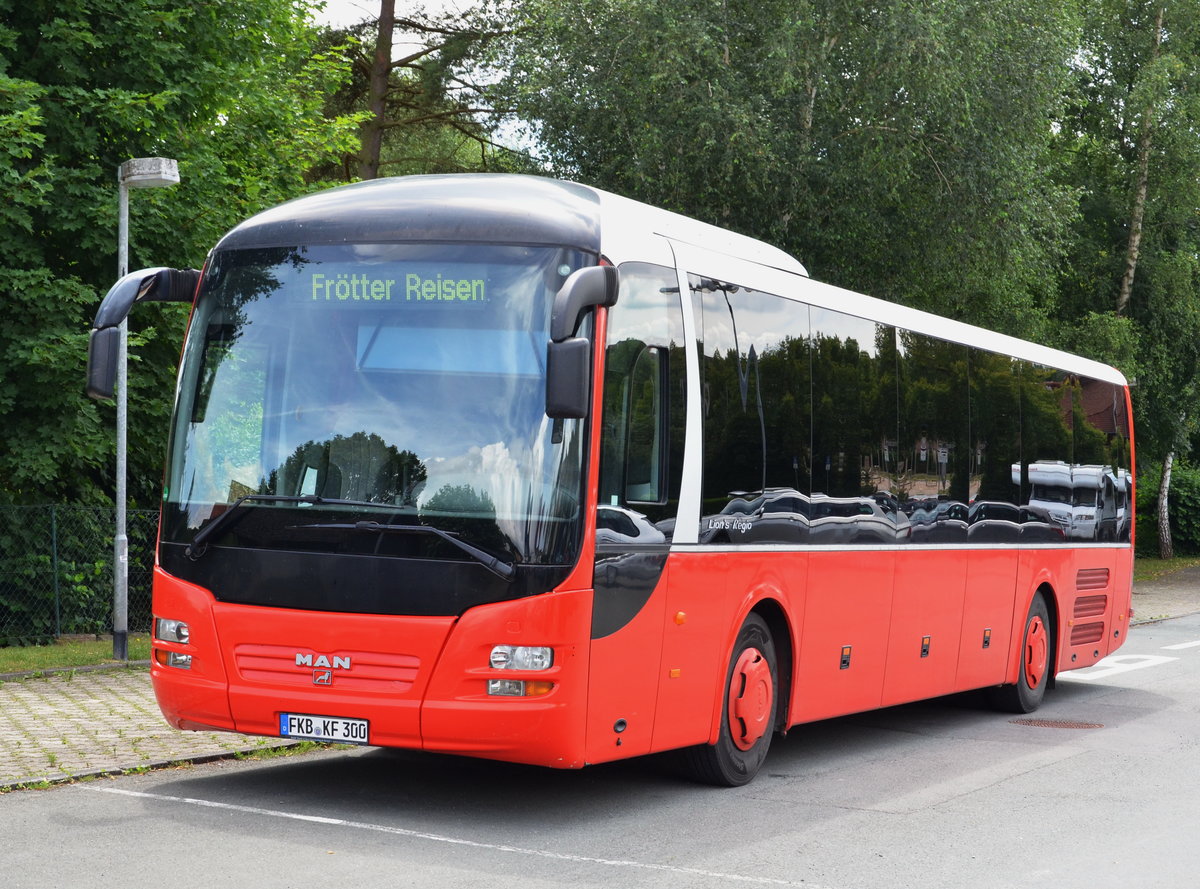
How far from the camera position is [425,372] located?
8.02m

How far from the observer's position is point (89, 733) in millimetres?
10922

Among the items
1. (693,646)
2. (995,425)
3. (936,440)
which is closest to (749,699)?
(693,646)

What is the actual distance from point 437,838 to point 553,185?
3.50m

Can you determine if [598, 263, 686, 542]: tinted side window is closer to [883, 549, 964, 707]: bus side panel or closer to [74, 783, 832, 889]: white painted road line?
[74, 783, 832, 889]: white painted road line

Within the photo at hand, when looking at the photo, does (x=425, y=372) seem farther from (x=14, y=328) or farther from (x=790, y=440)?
(x=14, y=328)

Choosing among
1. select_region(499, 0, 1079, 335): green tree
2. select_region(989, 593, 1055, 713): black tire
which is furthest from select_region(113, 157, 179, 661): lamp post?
select_region(499, 0, 1079, 335): green tree

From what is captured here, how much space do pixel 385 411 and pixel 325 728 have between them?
1.62 m

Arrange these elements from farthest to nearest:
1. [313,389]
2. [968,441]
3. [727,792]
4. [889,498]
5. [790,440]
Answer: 1. [968,441]
2. [889,498]
3. [790,440]
4. [727,792]
5. [313,389]

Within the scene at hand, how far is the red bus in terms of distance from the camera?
7773mm

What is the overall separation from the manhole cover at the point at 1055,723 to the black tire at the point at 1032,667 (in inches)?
18.9

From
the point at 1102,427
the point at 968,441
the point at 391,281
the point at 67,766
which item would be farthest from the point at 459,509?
the point at 1102,427

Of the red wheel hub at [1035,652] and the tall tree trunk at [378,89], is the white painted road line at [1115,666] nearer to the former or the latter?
the red wheel hub at [1035,652]

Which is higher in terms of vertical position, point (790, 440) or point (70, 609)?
point (790, 440)

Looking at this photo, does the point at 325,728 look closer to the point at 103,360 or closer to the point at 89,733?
the point at 103,360
